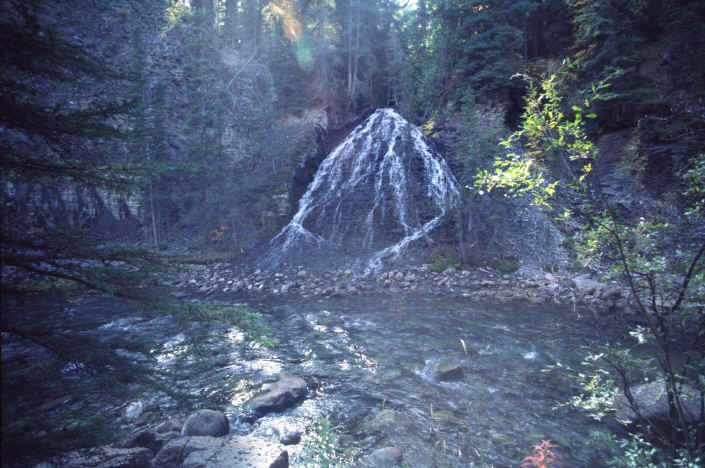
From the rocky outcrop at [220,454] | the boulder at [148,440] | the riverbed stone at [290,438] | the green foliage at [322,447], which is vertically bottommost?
the green foliage at [322,447]

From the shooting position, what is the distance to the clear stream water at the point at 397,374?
4.45m

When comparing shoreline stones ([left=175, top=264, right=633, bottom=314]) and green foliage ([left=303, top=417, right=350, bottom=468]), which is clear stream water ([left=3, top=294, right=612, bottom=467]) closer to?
green foliage ([left=303, top=417, right=350, bottom=468])

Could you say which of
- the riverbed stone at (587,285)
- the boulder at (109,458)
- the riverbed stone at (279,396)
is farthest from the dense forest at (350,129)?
the riverbed stone at (279,396)

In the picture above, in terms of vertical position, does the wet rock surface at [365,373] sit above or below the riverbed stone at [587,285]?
below

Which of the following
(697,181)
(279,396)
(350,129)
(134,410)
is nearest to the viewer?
(697,181)

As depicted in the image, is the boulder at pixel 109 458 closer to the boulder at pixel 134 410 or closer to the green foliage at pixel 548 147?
the boulder at pixel 134 410

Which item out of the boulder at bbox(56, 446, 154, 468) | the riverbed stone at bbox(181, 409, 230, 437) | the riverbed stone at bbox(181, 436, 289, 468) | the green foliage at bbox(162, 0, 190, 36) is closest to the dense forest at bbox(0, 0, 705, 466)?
the green foliage at bbox(162, 0, 190, 36)

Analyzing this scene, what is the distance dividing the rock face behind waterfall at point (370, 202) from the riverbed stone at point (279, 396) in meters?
9.61

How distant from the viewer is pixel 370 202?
19.2 m

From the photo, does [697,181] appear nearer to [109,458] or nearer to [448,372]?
[448,372]

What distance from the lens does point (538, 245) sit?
47.5 feet

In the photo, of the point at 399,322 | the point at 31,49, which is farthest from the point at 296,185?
the point at 31,49

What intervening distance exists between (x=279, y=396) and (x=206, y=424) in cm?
125

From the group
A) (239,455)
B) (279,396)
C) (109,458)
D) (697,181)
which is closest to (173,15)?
(279,396)
